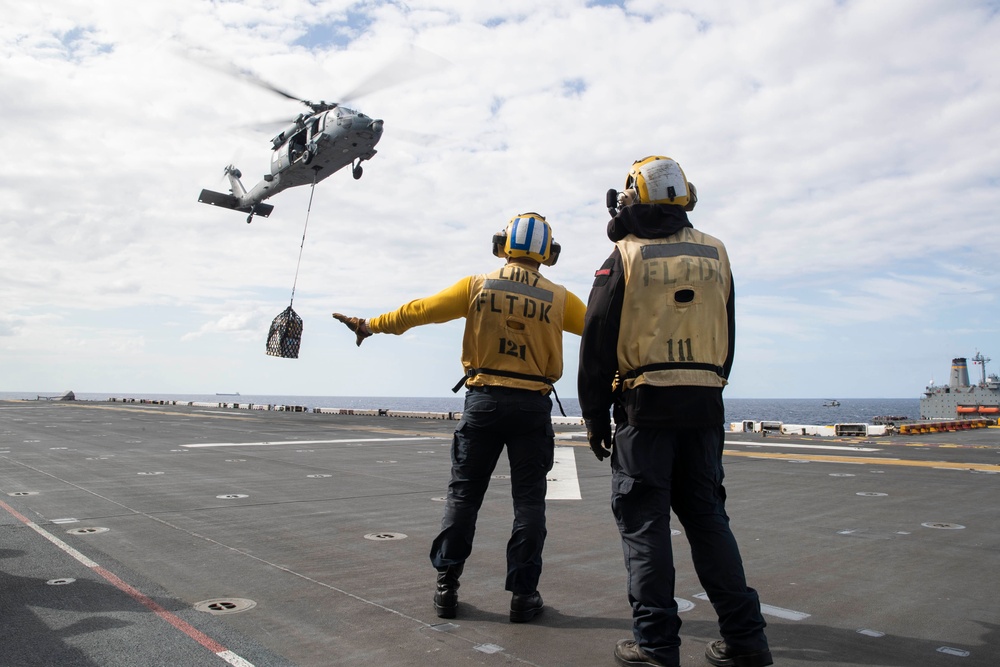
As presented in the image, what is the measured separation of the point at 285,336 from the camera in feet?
118

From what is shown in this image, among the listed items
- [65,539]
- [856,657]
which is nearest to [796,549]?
[856,657]

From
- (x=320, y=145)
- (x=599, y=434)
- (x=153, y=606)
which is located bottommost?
(x=153, y=606)

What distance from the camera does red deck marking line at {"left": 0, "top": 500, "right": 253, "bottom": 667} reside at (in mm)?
3175

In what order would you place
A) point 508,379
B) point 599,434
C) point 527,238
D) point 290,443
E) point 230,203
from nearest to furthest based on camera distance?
point 599,434
point 508,379
point 527,238
point 290,443
point 230,203

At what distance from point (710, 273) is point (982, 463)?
11.9 meters

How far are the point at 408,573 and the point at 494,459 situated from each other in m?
1.10

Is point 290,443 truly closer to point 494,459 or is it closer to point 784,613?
point 494,459

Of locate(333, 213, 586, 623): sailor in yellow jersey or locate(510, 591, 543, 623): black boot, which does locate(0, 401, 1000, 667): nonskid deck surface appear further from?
locate(333, 213, 586, 623): sailor in yellow jersey

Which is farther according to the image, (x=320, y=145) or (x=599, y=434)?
(x=320, y=145)

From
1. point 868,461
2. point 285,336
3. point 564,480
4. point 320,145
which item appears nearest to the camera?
point 564,480

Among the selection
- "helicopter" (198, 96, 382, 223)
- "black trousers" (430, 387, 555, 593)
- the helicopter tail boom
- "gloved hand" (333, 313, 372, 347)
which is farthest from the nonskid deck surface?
the helicopter tail boom

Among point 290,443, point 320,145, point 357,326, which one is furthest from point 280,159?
point 357,326

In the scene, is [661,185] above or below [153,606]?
above

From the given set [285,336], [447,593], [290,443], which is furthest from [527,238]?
[285,336]
